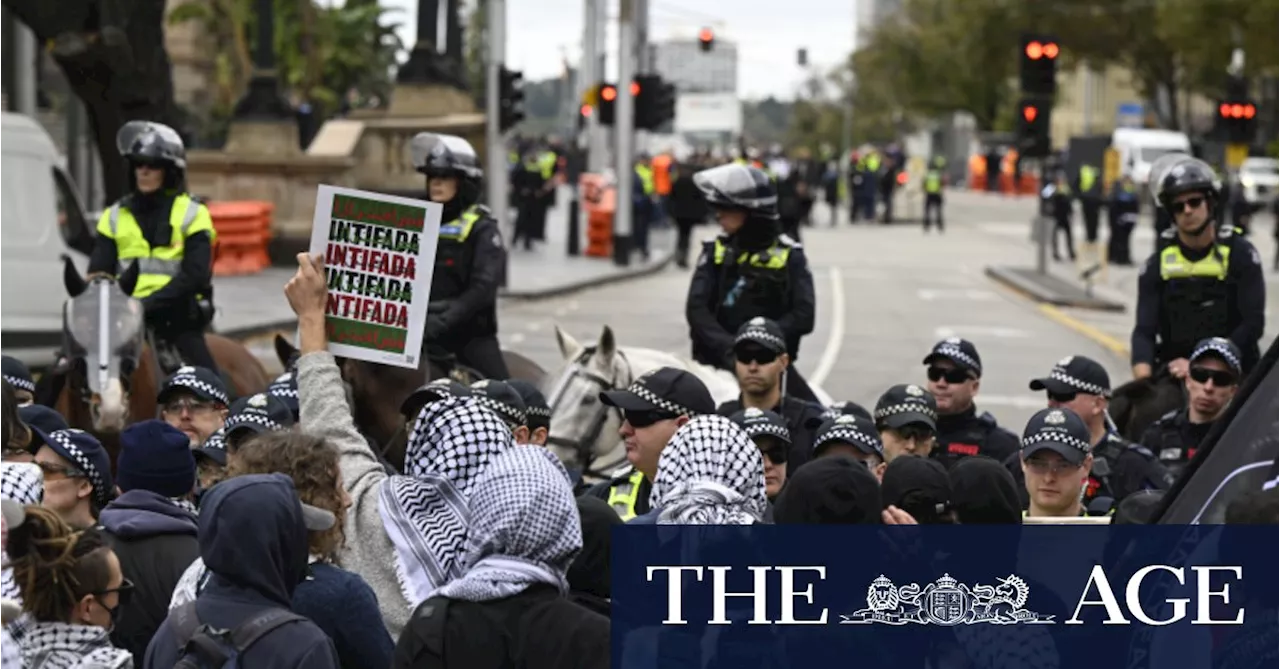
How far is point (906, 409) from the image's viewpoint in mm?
8742

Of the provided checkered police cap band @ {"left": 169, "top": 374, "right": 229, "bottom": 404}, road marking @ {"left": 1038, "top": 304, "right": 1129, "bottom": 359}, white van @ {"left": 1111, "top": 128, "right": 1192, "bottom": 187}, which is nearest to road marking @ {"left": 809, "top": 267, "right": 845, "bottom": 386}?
road marking @ {"left": 1038, "top": 304, "right": 1129, "bottom": 359}

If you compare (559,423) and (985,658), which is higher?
(985,658)

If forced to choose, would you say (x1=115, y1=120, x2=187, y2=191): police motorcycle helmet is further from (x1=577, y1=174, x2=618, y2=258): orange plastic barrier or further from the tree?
(x1=577, y1=174, x2=618, y2=258): orange plastic barrier

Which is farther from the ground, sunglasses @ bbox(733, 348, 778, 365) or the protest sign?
the protest sign

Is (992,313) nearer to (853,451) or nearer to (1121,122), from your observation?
(853,451)

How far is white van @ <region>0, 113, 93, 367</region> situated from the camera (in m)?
16.4

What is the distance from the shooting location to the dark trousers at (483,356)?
10.7 metres

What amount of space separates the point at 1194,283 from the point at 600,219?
3082cm

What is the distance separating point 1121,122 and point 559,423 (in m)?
88.1

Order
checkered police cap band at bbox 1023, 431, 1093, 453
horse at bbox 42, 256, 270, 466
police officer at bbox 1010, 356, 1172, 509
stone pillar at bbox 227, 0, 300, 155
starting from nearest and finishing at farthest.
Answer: checkered police cap band at bbox 1023, 431, 1093, 453
police officer at bbox 1010, 356, 1172, 509
horse at bbox 42, 256, 270, 466
stone pillar at bbox 227, 0, 300, 155

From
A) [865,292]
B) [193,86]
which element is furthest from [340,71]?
[865,292]

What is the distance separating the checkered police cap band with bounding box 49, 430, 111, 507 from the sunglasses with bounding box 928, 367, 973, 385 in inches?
156

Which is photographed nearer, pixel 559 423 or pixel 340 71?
pixel 559 423

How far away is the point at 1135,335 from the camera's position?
471 inches
